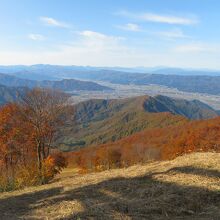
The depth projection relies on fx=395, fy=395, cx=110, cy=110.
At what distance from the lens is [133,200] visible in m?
12.7

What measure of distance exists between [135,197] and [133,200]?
1.52 feet

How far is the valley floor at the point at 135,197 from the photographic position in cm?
1130

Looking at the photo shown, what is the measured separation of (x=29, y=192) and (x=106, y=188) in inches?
152

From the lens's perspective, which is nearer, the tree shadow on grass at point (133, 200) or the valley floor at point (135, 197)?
the tree shadow on grass at point (133, 200)

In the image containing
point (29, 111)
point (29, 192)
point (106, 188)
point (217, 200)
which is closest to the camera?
point (217, 200)

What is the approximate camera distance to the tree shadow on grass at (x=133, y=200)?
11.2m

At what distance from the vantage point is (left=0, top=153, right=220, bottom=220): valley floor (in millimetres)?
11305

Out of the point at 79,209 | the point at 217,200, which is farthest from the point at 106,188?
the point at 217,200

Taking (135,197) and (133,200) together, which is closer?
(133,200)

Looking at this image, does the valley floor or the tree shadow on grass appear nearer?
the tree shadow on grass

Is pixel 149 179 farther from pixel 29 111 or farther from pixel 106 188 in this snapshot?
pixel 29 111

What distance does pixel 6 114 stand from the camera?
169 feet

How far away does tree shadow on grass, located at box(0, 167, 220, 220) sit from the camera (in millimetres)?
11156

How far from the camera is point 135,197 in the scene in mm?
13195
